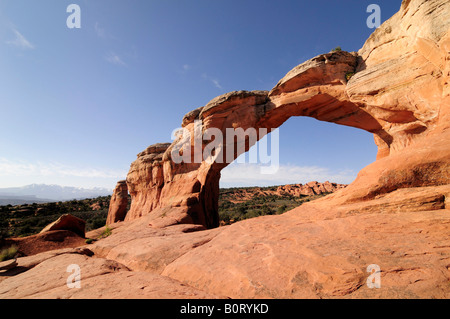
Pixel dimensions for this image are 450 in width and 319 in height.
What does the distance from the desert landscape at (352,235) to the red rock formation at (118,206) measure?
2278 cm

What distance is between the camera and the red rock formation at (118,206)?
32.2m

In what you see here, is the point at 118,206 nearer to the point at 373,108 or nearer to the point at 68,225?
the point at 68,225

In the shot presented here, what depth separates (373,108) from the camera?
40.4 feet

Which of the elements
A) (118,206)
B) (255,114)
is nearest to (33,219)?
(118,206)

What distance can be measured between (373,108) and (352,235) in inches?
417

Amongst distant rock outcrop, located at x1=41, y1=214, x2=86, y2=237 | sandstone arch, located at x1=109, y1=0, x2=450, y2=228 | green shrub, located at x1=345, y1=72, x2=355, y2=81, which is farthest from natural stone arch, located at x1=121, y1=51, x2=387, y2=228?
distant rock outcrop, located at x1=41, y1=214, x2=86, y2=237

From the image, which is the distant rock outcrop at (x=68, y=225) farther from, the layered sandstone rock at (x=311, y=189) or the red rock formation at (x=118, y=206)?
the layered sandstone rock at (x=311, y=189)

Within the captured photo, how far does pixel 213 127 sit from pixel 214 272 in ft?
48.2

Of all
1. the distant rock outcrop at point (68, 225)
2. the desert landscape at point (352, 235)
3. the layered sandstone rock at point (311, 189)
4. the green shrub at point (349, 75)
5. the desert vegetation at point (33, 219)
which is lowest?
the desert vegetation at point (33, 219)

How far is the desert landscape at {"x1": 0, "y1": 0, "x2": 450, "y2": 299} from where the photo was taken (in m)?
3.94

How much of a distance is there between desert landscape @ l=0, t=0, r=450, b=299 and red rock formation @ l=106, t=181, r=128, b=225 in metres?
22.8

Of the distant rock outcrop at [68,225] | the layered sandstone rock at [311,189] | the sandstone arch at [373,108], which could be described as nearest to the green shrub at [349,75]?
the sandstone arch at [373,108]

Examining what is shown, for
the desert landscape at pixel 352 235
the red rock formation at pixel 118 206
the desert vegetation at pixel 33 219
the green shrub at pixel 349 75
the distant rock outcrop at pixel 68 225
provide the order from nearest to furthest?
the desert landscape at pixel 352 235 → the green shrub at pixel 349 75 → the distant rock outcrop at pixel 68 225 → the desert vegetation at pixel 33 219 → the red rock formation at pixel 118 206
